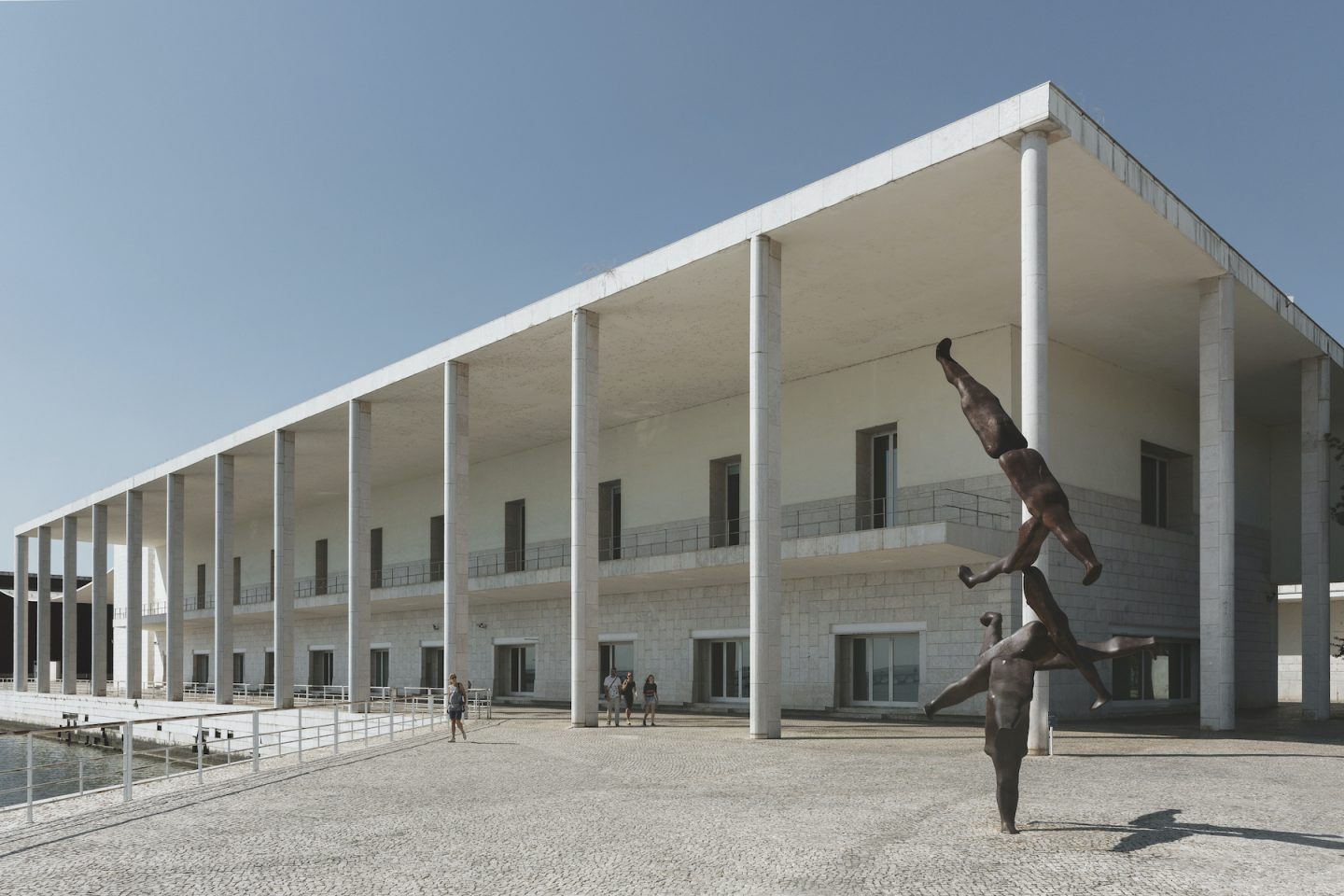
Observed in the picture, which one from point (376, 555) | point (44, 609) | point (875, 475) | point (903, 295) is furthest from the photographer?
point (44, 609)

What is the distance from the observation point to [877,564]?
2295 cm

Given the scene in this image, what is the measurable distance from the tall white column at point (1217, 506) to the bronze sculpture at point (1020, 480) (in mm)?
11521

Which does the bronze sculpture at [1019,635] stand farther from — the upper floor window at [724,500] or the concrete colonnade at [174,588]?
the concrete colonnade at [174,588]

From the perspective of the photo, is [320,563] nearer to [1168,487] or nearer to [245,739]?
[245,739]

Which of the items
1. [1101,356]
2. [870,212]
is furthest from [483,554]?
[870,212]

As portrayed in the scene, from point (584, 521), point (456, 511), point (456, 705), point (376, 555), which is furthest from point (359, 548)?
point (376, 555)

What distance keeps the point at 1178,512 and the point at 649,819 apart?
847 inches

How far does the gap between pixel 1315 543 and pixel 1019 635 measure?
60.3 ft

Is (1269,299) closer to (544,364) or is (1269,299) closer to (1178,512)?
(1178,512)

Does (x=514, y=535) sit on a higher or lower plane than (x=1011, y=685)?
lower

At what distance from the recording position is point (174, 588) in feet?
127

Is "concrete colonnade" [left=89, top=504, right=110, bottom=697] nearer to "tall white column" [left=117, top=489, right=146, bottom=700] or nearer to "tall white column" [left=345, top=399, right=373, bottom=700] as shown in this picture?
"tall white column" [left=117, top=489, right=146, bottom=700]

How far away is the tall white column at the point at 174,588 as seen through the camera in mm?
38375

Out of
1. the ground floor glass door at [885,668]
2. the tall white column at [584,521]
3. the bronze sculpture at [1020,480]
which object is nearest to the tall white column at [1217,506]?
the ground floor glass door at [885,668]
